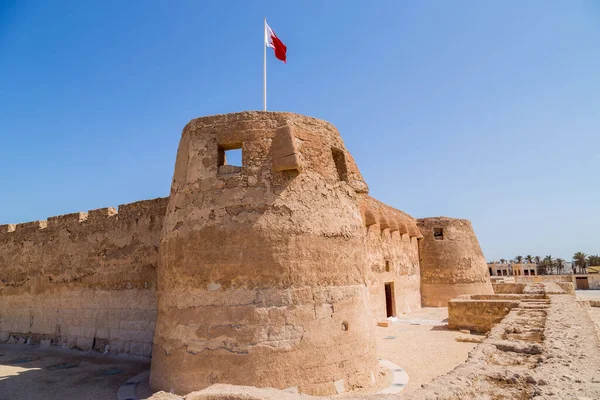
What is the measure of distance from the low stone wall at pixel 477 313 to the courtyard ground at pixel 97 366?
95 cm

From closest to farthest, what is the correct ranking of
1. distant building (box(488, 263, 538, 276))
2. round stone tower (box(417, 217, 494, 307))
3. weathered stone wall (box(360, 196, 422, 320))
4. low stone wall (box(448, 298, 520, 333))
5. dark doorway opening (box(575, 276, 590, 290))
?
1. low stone wall (box(448, 298, 520, 333))
2. weathered stone wall (box(360, 196, 422, 320))
3. round stone tower (box(417, 217, 494, 307))
4. dark doorway opening (box(575, 276, 590, 290))
5. distant building (box(488, 263, 538, 276))

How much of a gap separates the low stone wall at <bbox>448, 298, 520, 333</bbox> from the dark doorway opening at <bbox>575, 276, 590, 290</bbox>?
34.3 meters

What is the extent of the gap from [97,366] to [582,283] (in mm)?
45397

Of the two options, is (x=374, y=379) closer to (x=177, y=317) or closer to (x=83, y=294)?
(x=177, y=317)

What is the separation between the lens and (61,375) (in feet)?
27.9

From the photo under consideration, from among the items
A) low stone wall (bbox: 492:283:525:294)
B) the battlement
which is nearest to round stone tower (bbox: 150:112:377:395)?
Answer: the battlement

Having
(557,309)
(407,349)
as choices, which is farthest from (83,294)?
(557,309)

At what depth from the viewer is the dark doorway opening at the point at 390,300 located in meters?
17.6

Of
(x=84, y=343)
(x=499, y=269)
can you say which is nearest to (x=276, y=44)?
(x=84, y=343)

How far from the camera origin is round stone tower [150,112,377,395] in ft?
19.6

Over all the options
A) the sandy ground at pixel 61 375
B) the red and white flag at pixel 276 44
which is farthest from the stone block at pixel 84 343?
the red and white flag at pixel 276 44

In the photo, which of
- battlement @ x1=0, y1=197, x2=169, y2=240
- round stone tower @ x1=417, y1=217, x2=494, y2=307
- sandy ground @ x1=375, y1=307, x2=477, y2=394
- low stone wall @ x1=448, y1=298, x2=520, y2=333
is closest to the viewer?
sandy ground @ x1=375, y1=307, x2=477, y2=394

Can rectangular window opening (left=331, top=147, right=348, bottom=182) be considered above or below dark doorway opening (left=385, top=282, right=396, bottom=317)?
above

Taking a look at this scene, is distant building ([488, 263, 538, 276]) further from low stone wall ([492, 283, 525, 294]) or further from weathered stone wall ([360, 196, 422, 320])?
weathered stone wall ([360, 196, 422, 320])
